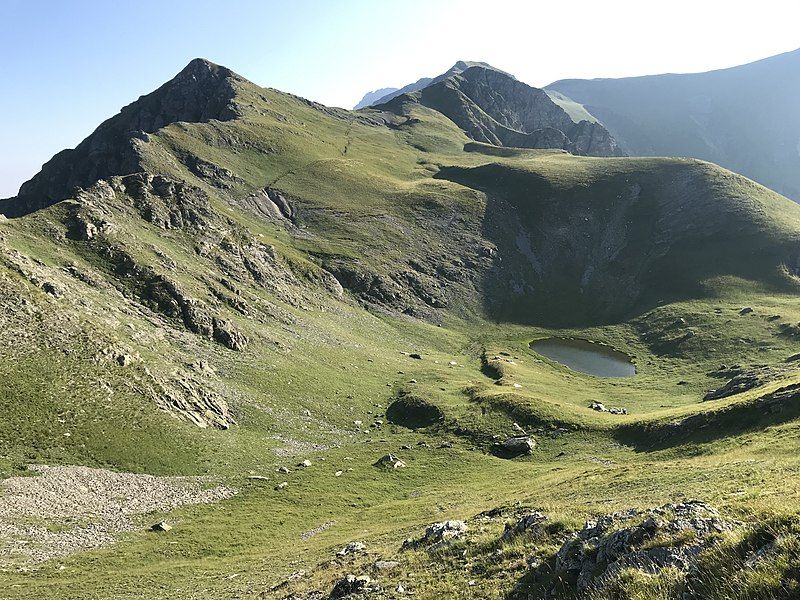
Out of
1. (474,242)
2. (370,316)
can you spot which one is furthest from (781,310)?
(370,316)

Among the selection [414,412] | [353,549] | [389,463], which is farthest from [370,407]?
[353,549]

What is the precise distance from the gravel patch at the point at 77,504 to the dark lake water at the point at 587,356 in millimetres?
95500

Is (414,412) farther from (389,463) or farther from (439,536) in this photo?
(439,536)

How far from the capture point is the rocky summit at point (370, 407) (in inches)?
834

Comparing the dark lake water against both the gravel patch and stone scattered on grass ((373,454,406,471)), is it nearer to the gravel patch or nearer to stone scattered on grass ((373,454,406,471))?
stone scattered on grass ((373,454,406,471))

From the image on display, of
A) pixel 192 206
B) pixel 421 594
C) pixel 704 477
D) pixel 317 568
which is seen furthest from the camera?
pixel 192 206

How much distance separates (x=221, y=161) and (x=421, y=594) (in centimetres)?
19207

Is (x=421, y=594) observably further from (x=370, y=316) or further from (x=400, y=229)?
(x=400, y=229)

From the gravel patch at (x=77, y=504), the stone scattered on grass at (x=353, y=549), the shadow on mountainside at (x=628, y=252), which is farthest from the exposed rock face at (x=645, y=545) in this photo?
the shadow on mountainside at (x=628, y=252)

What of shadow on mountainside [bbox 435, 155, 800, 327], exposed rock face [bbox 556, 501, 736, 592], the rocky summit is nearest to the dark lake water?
the rocky summit

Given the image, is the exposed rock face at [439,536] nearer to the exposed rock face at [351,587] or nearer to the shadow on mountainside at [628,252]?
the exposed rock face at [351,587]

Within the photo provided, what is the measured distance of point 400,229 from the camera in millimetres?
174625

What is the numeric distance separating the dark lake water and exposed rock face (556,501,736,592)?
357 ft

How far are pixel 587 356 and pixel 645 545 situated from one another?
412ft
